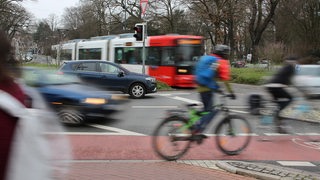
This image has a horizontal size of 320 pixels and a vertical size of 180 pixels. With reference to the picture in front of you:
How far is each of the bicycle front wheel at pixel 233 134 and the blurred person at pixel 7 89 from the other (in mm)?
5154

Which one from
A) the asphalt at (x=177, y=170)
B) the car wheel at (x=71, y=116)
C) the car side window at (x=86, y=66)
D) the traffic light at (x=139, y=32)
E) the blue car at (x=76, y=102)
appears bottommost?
the asphalt at (x=177, y=170)

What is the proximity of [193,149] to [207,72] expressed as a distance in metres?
1.54

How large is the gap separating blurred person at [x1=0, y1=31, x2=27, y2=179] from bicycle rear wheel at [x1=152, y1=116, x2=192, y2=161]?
4.51m

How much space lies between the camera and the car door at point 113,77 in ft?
55.5

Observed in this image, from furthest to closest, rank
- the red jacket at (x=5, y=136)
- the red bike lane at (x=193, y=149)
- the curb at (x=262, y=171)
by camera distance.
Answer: the red bike lane at (x=193, y=149), the curb at (x=262, y=171), the red jacket at (x=5, y=136)

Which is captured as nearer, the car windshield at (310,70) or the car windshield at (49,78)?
the car windshield at (49,78)

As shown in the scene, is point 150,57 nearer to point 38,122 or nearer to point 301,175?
point 301,175

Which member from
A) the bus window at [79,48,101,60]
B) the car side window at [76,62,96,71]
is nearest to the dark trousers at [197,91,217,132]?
the car side window at [76,62,96,71]

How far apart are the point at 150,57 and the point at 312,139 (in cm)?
1493

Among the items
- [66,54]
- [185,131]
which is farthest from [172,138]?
[66,54]

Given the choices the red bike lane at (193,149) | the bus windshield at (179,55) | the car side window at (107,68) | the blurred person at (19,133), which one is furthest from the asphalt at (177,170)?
the bus windshield at (179,55)

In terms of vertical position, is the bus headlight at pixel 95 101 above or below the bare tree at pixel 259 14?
below

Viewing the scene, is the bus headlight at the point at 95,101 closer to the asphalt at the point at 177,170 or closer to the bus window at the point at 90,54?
the asphalt at the point at 177,170

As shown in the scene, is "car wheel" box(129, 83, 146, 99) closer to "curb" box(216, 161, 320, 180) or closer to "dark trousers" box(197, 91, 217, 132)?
"dark trousers" box(197, 91, 217, 132)
